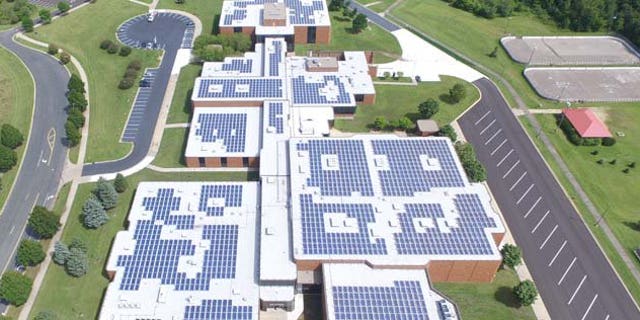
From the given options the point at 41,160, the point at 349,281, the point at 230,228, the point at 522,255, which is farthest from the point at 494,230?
the point at 41,160

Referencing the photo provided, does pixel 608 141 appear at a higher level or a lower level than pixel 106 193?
higher

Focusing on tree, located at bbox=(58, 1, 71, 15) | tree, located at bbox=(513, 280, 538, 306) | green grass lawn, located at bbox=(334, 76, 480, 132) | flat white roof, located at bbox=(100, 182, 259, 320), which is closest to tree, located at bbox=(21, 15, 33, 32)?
tree, located at bbox=(58, 1, 71, 15)

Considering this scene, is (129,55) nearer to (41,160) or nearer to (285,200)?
(41,160)

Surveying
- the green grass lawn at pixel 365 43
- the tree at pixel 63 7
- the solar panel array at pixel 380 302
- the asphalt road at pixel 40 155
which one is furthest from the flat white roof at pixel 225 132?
the tree at pixel 63 7

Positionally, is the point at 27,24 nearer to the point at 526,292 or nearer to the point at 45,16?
the point at 45,16

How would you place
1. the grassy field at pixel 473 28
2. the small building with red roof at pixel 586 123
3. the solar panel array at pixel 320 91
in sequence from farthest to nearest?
the grassy field at pixel 473 28 < the solar panel array at pixel 320 91 < the small building with red roof at pixel 586 123

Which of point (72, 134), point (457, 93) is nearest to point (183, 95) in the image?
point (72, 134)

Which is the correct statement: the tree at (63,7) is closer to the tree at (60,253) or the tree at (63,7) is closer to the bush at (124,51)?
the bush at (124,51)

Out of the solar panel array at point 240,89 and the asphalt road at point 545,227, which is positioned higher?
the solar panel array at point 240,89
